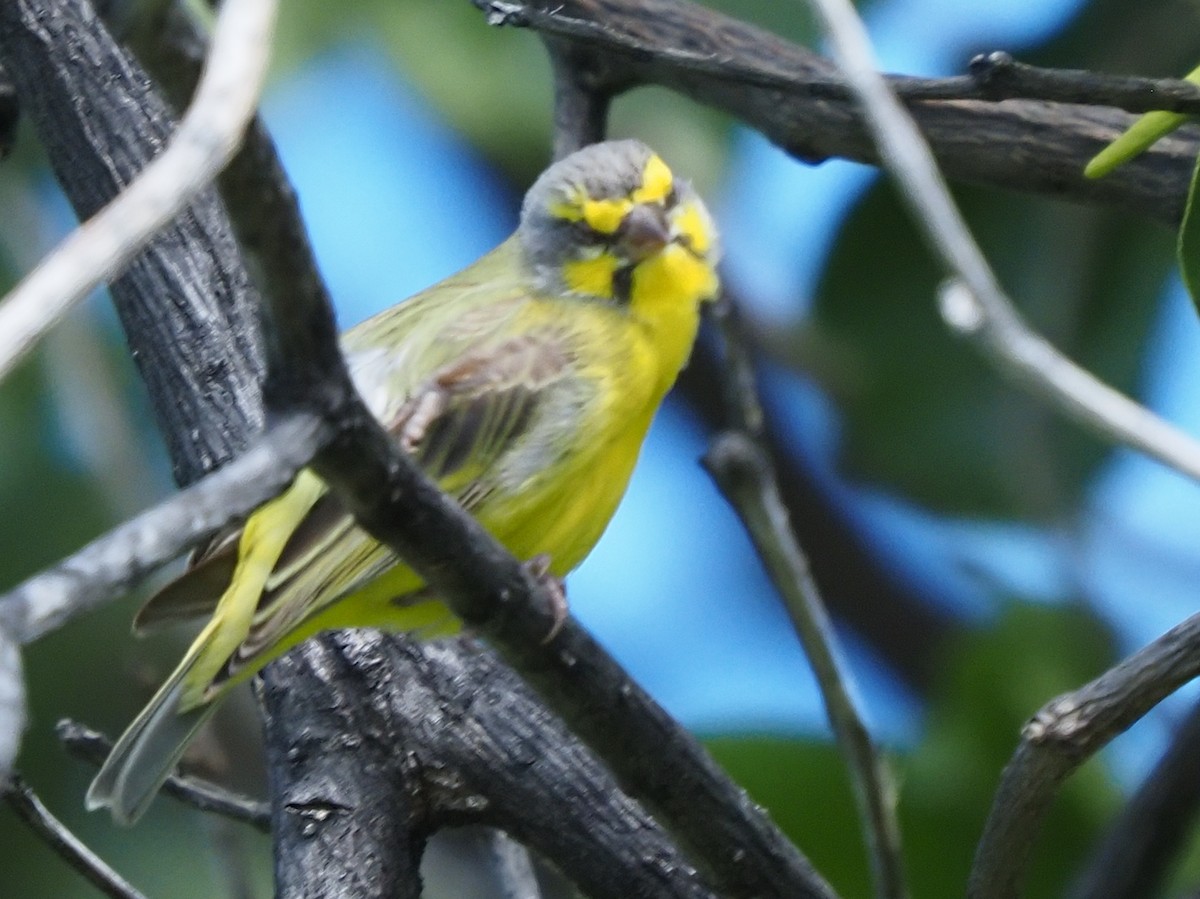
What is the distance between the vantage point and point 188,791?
2.88m

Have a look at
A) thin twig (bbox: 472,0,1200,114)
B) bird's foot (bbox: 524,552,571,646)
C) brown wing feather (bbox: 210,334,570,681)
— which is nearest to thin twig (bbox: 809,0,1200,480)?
A: thin twig (bbox: 472,0,1200,114)

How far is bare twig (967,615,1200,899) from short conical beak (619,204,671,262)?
1253mm

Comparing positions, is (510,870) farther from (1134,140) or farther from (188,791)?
(1134,140)

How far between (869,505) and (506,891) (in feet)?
8.13

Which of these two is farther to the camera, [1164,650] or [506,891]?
[506,891]

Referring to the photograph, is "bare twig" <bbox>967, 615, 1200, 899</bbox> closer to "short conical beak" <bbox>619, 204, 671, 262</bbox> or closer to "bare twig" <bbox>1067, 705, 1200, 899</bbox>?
"bare twig" <bbox>1067, 705, 1200, 899</bbox>

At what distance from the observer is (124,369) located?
5.48 m

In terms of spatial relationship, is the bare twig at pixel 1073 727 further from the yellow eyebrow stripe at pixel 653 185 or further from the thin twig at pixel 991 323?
the yellow eyebrow stripe at pixel 653 185

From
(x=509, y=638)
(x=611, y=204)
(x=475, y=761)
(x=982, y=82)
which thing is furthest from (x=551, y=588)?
(x=611, y=204)

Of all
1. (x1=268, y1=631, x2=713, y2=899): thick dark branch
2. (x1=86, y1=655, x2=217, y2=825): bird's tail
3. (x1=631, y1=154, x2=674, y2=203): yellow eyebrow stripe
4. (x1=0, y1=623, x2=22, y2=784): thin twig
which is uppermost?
(x1=631, y1=154, x2=674, y2=203): yellow eyebrow stripe

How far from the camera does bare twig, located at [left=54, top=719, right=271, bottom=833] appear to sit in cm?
288

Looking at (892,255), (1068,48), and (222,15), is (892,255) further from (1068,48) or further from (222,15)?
(222,15)

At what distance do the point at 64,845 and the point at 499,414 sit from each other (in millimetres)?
927

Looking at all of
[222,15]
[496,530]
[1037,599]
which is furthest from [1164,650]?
[1037,599]
